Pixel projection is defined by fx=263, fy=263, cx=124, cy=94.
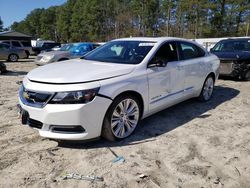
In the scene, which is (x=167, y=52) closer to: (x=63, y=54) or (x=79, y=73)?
(x=79, y=73)

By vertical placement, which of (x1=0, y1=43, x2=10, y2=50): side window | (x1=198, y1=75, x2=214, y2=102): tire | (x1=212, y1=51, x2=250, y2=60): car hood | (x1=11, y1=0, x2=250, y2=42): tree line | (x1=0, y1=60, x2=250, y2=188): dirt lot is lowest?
(x1=0, y1=60, x2=250, y2=188): dirt lot

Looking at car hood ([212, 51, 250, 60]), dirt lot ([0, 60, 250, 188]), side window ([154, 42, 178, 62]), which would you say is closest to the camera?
dirt lot ([0, 60, 250, 188])

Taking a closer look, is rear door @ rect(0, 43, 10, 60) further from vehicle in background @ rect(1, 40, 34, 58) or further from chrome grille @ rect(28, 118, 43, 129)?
chrome grille @ rect(28, 118, 43, 129)

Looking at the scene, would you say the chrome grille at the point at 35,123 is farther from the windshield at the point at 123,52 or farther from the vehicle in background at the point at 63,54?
the vehicle in background at the point at 63,54

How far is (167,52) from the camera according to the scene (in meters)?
4.95

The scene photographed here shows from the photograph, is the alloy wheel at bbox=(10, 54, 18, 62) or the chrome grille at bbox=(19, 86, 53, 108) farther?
the alloy wheel at bbox=(10, 54, 18, 62)

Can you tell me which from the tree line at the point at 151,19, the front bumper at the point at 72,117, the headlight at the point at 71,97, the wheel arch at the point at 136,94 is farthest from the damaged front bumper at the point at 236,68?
the tree line at the point at 151,19

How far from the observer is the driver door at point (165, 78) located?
14.5 ft

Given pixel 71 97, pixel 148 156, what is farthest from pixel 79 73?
pixel 148 156

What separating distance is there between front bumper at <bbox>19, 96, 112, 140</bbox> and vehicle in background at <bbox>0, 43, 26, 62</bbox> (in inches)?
657

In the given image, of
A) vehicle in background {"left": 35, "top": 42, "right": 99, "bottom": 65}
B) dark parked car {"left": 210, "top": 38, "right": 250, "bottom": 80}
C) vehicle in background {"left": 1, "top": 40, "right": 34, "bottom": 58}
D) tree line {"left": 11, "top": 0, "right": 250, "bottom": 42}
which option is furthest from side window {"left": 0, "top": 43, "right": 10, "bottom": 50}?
tree line {"left": 11, "top": 0, "right": 250, "bottom": 42}

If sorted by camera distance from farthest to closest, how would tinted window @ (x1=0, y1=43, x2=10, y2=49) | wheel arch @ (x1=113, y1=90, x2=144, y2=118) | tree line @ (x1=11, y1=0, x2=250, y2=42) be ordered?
tree line @ (x1=11, y1=0, x2=250, y2=42) < tinted window @ (x1=0, y1=43, x2=10, y2=49) < wheel arch @ (x1=113, y1=90, x2=144, y2=118)

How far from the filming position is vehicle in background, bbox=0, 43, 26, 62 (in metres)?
18.4

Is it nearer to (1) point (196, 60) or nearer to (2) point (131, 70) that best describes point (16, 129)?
(2) point (131, 70)
